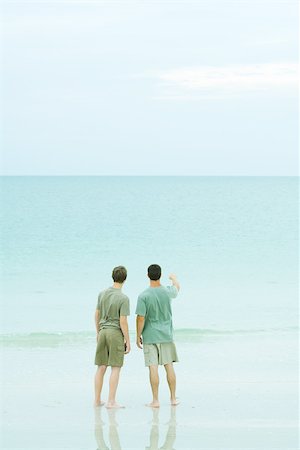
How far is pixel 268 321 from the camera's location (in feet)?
55.0

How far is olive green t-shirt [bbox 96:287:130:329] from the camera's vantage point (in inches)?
324

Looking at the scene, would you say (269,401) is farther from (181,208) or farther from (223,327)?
(181,208)

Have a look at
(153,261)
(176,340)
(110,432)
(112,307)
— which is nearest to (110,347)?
(112,307)

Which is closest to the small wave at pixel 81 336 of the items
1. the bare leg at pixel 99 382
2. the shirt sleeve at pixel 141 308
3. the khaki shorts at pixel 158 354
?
the bare leg at pixel 99 382

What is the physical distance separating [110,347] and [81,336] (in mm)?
6153

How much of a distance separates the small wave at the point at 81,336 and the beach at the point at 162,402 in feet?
0.86

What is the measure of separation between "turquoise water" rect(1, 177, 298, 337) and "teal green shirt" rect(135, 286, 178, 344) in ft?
22.8

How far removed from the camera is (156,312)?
8359 millimetres

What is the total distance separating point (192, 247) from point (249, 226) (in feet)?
49.2

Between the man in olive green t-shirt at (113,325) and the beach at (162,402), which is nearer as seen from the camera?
the beach at (162,402)

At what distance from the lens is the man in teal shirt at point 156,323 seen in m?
8.34

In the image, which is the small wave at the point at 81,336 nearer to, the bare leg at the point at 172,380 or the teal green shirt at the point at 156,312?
the bare leg at the point at 172,380

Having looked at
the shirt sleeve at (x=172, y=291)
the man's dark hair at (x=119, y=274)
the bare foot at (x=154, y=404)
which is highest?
the man's dark hair at (x=119, y=274)

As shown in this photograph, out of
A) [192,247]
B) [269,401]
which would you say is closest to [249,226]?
[192,247]
